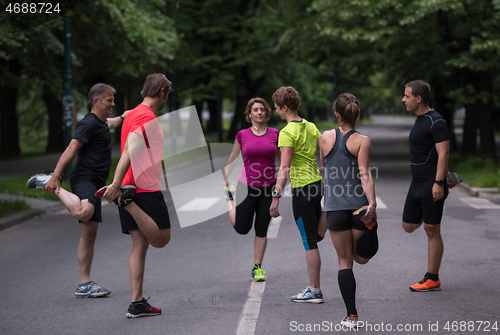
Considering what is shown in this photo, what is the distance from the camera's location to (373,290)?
571 centimetres

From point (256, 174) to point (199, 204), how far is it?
625 cm

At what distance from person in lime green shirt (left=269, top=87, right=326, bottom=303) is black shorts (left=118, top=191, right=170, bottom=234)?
42.7 inches

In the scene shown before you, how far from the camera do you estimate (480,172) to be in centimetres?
1574

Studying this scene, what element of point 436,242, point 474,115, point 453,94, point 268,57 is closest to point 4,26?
point 436,242

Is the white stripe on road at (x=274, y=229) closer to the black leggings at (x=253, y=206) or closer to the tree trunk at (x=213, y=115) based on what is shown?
the black leggings at (x=253, y=206)

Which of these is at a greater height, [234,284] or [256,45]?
[256,45]

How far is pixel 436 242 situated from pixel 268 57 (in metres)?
25.6

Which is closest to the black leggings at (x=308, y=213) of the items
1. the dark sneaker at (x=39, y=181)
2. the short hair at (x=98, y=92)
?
the short hair at (x=98, y=92)

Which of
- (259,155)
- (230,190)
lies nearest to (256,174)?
(259,155)

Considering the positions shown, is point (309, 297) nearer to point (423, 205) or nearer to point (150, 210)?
point (423, 205)

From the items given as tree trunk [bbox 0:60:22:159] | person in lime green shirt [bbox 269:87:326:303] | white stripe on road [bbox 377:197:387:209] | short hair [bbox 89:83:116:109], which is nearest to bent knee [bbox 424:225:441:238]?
person in lime green shirt [bbox 269:87:326:303]

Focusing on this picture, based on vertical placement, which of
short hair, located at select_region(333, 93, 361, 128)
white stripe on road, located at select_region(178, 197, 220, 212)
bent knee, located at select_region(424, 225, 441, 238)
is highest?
short hair, located at select_region(333, 93, 361, 128)

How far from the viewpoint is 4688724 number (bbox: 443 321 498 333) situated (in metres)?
4.53

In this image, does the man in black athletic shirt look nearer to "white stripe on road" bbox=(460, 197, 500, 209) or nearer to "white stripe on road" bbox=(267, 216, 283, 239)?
"white stripe on road" bbox=(267, 216, 283, 239)
